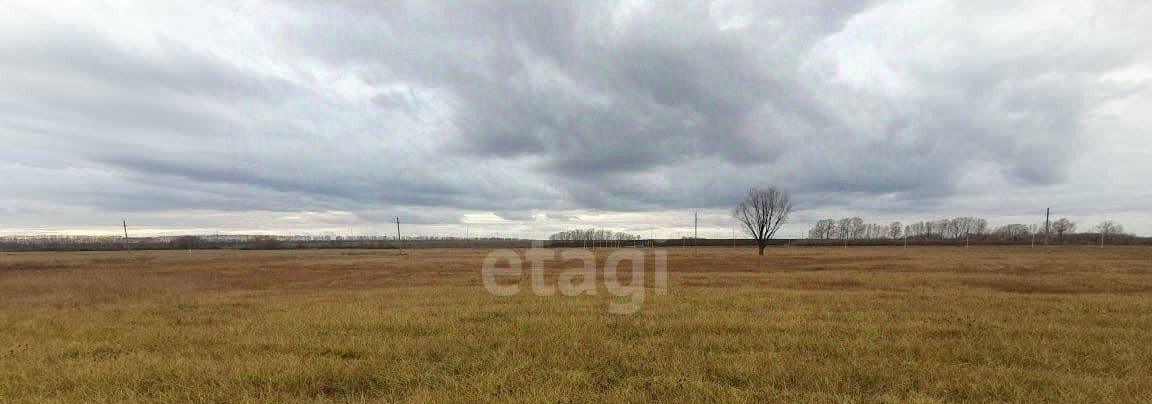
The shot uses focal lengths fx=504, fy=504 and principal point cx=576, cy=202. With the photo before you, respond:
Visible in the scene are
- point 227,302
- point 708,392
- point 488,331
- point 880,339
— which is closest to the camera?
point 708,392

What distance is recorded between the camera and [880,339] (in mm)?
8383

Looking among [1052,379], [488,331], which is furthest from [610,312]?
[1052,379]

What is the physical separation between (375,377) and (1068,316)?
13.6m

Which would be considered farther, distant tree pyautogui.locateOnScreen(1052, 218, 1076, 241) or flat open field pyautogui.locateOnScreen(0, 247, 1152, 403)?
distant tree pyautogui.locateOnScreen(1052, 218, 1076, 241)

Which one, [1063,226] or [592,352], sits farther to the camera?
[1063,226]

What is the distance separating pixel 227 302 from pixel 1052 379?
18727 mm

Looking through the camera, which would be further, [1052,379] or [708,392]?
[1052,379]

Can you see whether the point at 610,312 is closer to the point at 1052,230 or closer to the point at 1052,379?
the point at 1052,379

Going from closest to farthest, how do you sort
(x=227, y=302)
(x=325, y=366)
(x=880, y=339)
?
(x=325, y=366) < (x=880, y=339) < (x=227, y=302)

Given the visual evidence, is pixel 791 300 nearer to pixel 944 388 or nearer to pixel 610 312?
pixel 610 312

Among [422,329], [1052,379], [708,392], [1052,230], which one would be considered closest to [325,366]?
[422,329]

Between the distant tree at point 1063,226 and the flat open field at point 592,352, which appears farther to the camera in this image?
the distant tree at point 1063,226

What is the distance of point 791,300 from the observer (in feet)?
45.2

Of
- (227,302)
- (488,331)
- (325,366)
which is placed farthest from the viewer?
(227,302)
